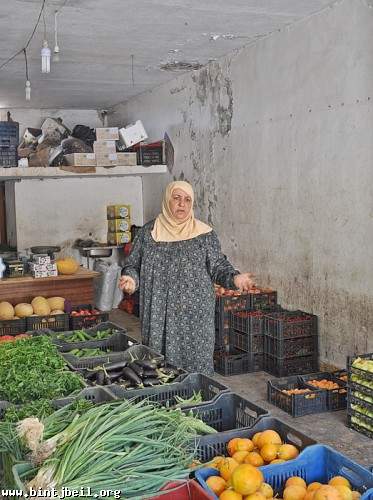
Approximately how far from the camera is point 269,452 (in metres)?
A: 2.20

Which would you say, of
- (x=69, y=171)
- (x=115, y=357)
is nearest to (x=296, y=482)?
(x=115, y=357)

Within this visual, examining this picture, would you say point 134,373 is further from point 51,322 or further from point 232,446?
point 51,322

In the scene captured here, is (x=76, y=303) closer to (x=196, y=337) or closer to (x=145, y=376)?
(x=196, y=337)

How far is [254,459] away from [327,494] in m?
0.35

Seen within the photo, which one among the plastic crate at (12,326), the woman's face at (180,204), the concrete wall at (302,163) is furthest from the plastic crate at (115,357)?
the plastic crate at (12,326)

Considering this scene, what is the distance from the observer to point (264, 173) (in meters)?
6.67

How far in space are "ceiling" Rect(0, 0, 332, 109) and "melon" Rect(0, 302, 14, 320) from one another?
8.89 ft

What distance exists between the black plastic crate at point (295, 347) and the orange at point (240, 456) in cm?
365

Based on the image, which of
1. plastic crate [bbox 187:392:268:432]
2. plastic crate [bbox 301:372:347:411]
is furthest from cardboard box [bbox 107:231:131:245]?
plastic crate [bbox 187:392:268:432]

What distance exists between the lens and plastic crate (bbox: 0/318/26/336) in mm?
6145

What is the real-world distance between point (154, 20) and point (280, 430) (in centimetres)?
437

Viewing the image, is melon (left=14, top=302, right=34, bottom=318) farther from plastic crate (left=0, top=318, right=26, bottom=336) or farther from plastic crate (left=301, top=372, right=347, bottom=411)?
plastic crate (left=301, top=372, right=347, bottom=411)

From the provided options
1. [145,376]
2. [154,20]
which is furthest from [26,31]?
[145,376]

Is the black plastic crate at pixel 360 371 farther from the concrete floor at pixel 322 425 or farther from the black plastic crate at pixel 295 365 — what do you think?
the black plastic crate at pixel 295 365
